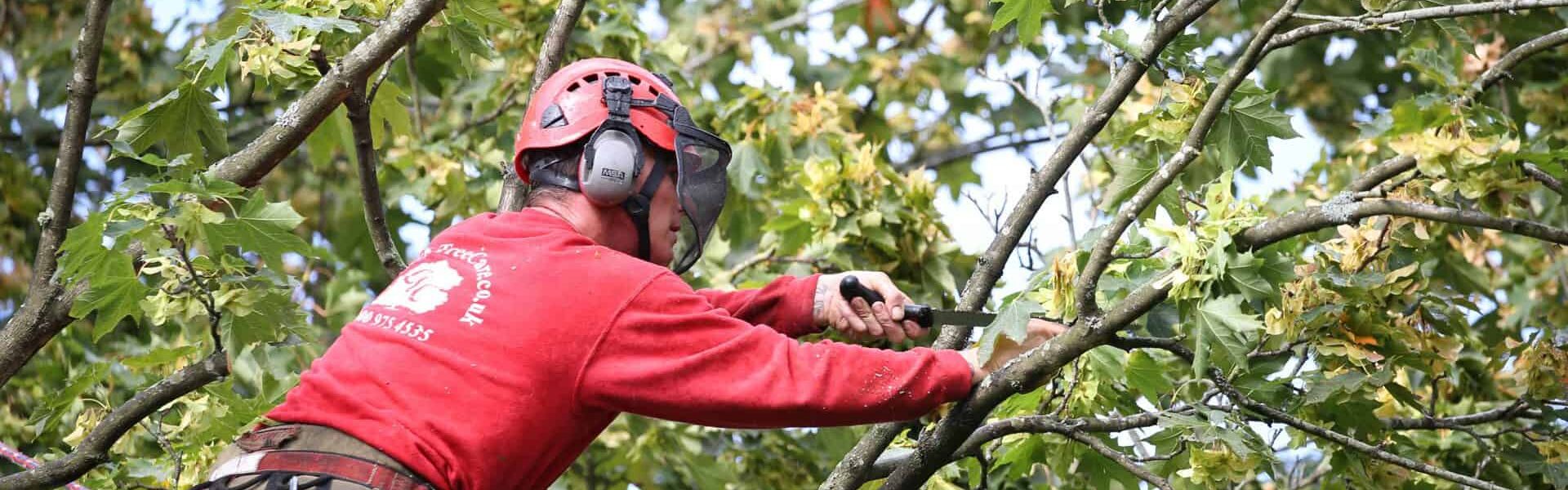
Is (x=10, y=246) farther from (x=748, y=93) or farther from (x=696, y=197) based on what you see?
(x=696, y=197)

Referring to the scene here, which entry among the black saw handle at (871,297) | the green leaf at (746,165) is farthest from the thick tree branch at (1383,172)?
the green leaf at (746,165)

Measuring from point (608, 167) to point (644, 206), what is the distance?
0.53 ft

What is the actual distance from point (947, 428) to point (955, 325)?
48 cm

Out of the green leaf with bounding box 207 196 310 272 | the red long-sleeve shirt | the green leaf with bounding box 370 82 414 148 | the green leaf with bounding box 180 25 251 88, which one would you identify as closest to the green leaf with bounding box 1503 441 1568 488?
the red long-sleeve shirt

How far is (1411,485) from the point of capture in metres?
4.02

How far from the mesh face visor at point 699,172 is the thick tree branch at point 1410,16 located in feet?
4.07

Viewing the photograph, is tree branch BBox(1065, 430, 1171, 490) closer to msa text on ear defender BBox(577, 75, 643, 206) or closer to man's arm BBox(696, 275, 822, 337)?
man's arm BBox(696, 275, 822, 337)

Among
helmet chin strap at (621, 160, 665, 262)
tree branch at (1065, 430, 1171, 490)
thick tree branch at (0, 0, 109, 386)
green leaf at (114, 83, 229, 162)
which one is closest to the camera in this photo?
tree branch at (1065, 430, 1171, 490)

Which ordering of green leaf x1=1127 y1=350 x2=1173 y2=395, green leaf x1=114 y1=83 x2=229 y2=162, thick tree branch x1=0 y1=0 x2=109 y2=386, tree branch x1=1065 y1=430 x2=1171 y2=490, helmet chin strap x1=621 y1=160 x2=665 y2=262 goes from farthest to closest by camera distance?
green leaf x1=1127 y1=350 x2=1173 y2=395
green leaf x1=114 y1=83 x2=229 y2=162
thick tree branch x1=0 y1=0 x2=109 y2=386
helmet chin strap x1=621 y1=160 x2=665 y2=262
tree branch x1=1065 y1=430 x2=1171 y2=490

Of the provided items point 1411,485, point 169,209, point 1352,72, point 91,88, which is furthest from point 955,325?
point 1352,72

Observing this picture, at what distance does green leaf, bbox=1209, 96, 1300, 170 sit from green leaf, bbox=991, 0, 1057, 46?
49 cm

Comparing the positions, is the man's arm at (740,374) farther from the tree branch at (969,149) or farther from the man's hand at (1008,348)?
the tree branch at (969,149)

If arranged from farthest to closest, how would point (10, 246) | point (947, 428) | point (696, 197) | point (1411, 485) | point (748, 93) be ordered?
point (10, 246) → point (748, 93) → point (1411, 485) → point (696, 197) → point (947, 428)

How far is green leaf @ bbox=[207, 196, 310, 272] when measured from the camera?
12.0 ft
